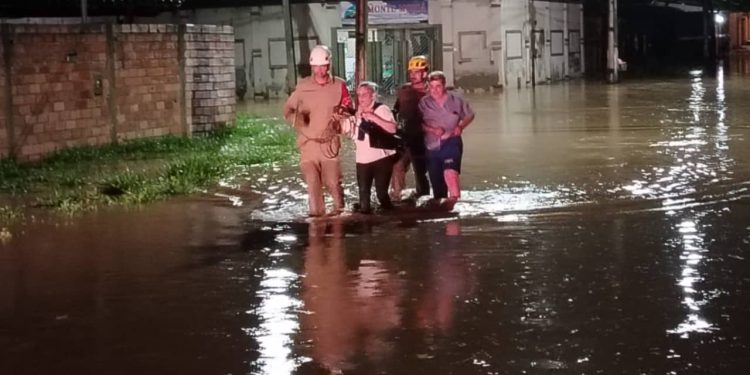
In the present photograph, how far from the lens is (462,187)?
43.6 ft

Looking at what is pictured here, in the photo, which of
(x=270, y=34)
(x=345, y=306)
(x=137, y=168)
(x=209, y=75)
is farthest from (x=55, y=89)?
(x=270, y=34)

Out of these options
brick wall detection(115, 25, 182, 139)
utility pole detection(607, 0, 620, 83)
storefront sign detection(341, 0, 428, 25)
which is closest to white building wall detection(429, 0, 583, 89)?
storefront sign detection(341, 0, 428, 25)

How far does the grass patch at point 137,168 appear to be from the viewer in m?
12.9

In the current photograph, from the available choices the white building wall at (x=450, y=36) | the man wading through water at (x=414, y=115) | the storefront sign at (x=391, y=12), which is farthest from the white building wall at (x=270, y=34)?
the man wading through water at (x=414, y=115)

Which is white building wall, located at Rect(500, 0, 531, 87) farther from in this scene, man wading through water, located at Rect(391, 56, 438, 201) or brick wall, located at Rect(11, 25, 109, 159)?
man wading through water, located at Rect(391, 56, 438, 201)

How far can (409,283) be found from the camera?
8.31 metres

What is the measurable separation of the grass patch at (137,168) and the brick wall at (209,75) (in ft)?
1.07

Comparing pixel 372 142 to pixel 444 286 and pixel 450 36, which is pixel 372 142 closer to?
pixel 444 286

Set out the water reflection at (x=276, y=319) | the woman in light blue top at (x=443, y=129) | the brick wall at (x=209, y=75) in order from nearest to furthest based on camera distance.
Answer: the water reflection at (x=276, y=319), the woman in light blue top at (x=443, y=129), the brick wall at (x=209, y=75)

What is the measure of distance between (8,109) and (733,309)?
10920 millimetres

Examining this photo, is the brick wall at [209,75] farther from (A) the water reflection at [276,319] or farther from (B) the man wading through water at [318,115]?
(A) the water reflection at [276,319]

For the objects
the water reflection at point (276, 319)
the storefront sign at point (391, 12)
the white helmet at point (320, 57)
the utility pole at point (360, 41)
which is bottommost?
the water reflection at point (276, 319)

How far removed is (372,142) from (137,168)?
5079 mm

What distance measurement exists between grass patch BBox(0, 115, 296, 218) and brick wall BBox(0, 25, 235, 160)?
0.28 meters
